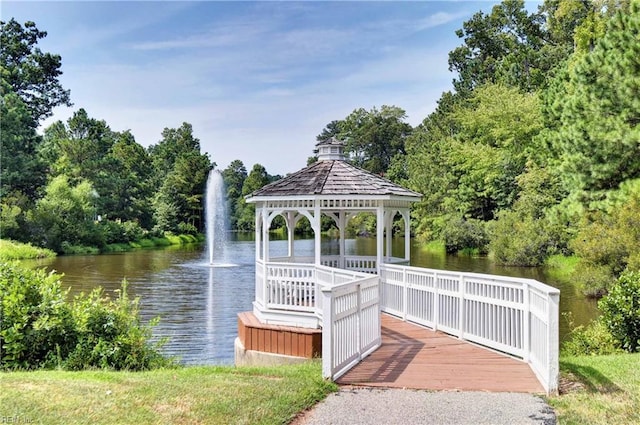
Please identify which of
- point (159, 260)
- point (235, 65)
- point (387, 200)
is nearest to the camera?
point (387, 200)

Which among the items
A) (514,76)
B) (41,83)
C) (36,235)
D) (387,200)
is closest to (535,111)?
(514,76)

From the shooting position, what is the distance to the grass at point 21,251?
109 feet

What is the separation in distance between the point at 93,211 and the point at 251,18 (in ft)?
117

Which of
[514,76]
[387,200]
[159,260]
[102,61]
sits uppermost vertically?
[514,76]

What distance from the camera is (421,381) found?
6676mm

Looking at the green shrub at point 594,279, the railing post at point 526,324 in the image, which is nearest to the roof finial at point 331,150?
the railing post at point 526,324

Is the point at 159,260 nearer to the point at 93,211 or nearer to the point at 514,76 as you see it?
the point at 93,211

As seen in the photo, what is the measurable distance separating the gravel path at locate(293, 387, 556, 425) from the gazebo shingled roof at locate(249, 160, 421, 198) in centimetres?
529

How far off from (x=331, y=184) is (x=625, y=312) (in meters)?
5.80

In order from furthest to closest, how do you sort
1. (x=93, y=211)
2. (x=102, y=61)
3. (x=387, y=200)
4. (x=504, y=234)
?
(x=93, y=211)
(x=504, y=234)
(x=102, y=61)
(x=387, y=200)

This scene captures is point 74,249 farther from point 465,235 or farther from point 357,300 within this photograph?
point 357,300

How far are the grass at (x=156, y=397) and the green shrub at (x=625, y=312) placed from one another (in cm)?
614

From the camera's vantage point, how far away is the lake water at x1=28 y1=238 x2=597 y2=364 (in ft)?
47.0

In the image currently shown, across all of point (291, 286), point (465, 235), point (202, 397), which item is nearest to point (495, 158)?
point (465, 235)
